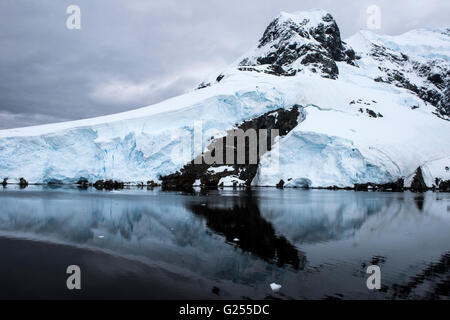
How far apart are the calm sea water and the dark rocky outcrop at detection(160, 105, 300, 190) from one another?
18695mm

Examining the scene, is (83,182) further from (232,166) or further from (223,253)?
(223,253)

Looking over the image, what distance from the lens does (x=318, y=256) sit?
7.39m

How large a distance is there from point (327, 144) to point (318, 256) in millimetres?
23624

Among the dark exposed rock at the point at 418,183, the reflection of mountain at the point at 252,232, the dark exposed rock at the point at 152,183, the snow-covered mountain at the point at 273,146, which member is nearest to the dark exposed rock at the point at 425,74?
the snow-covered mountain at the point at 273,146

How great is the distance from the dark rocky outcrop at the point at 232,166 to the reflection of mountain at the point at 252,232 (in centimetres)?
1765

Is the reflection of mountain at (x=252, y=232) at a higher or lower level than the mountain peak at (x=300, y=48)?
lower

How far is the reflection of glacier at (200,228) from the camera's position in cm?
705

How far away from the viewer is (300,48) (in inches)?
2159

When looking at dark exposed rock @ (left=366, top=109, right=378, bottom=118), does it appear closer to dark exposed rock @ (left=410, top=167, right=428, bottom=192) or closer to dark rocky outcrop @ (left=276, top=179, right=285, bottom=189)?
dark exposed rock @ (left=410, top=167, right=428, bottom=192)

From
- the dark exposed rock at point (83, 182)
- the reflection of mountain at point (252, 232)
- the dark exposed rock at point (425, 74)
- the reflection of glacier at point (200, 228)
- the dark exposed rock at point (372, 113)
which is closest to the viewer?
the reflection of glacier at point (200, 228)

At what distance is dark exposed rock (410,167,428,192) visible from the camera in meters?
29.7

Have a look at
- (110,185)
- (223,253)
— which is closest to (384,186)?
(110,185)

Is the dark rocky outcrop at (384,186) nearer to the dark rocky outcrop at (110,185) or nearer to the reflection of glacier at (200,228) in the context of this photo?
the reflection of glacier at (200,228)
